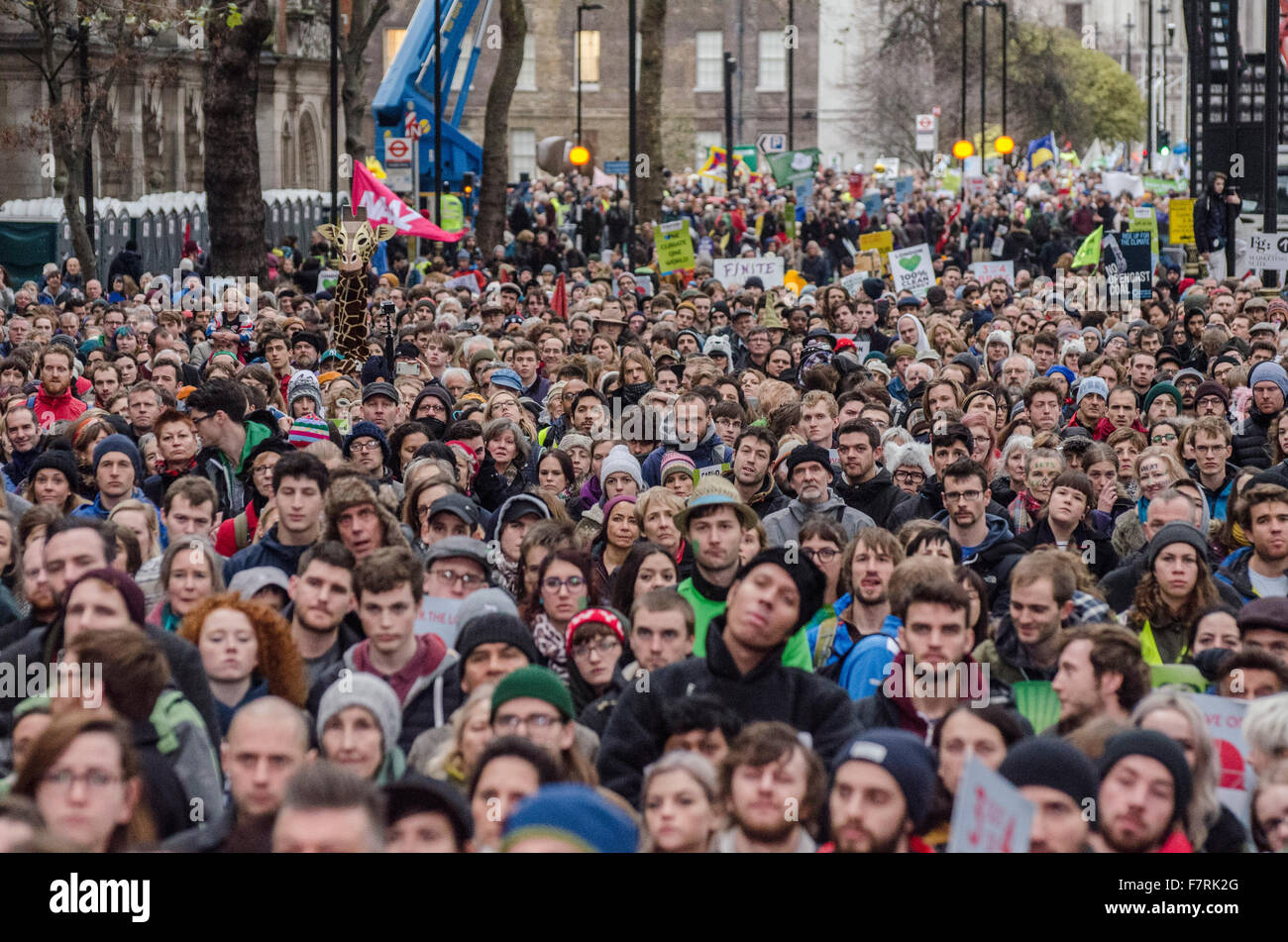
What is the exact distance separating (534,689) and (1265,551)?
4317mm

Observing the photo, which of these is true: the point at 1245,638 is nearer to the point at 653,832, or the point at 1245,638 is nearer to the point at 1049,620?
the point at 1049,620

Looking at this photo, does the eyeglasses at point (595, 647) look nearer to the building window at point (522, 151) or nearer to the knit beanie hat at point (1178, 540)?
the knit beanie hat at point (1178, 540)

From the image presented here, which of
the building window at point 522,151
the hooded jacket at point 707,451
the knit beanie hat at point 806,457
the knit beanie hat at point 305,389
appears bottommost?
the hooded jacket at point 707,451

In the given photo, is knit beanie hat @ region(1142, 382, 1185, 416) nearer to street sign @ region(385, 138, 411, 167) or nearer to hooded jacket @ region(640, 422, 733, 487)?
hooded jacket @ region(640, 422, 733, 487)

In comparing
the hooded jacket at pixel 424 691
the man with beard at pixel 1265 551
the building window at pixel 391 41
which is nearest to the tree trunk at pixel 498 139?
the man with beard at pixel 1265 551

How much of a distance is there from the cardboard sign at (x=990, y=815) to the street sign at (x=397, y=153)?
29.4 metres

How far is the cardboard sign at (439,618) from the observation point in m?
8.54

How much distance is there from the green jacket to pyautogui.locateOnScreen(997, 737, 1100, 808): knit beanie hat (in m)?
1.62

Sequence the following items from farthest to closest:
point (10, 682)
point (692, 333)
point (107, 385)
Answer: point (692, 333) → point (107, 385) → point (10, 682)

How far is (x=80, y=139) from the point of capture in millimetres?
30062

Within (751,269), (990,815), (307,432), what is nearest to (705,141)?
(751,269)
